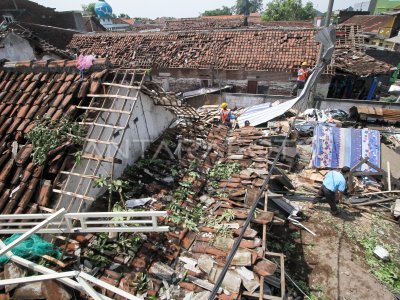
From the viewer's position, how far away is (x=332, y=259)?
741 cm

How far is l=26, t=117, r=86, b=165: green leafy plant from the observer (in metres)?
5.03

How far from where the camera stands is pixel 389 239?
8.17 m

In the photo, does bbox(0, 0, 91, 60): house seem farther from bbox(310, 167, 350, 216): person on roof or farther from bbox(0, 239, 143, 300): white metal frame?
bbox(310, 167, 350, 216): person on roof

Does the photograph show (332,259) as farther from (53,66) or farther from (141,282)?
(53,66)

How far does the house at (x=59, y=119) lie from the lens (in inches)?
188

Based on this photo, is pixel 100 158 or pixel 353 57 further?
pixel 353 57

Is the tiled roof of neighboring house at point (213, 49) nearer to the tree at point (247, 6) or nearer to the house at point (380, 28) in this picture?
the house at point (380, 28)

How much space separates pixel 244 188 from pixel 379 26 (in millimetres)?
43461

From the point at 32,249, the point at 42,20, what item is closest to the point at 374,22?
the point at 42,20

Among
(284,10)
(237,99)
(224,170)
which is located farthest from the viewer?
(284,10)

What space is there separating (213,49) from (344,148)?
45.0ft

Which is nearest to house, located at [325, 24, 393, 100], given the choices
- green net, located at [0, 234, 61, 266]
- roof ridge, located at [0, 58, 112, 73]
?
roof ridge, located at [0, 58, 112, 73]

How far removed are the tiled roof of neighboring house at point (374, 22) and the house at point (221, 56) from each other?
25.8 metres

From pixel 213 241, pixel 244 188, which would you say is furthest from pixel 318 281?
pixel 213 241
